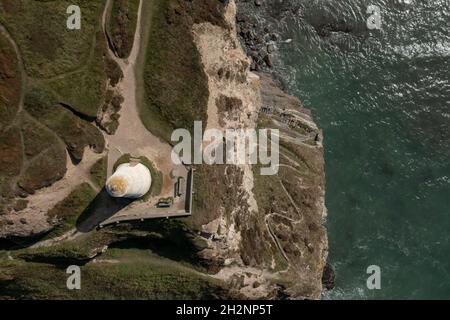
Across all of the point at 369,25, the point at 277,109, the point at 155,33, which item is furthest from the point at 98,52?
the point at 369,25

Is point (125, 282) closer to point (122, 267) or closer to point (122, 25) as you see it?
point (122, 267)

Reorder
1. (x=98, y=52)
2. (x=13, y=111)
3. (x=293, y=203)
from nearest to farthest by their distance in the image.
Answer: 1. (x=13, y=111)
2. (x=98, y=52)
3. (x=293, y=203)

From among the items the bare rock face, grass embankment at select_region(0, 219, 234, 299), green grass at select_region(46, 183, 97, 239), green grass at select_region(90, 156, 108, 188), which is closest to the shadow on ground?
green grass at select_region(46, 183, 97, 239)

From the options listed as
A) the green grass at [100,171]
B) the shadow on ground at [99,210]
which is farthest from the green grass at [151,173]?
the shadow on ground at [99,210]

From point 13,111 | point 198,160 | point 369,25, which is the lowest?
point 198,160

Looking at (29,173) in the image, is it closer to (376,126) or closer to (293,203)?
(293,203)

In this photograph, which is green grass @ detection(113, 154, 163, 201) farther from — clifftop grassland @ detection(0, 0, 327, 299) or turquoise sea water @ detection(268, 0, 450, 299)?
turquoise sea water @ detection(268, 0, 450, 299)

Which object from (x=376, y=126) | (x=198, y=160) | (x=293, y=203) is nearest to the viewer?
(x=198, y=160)
